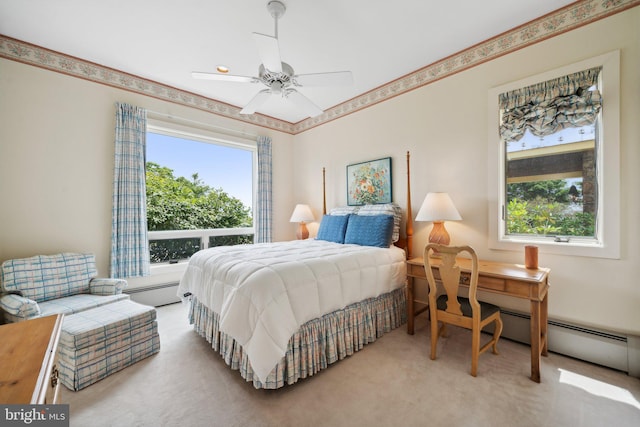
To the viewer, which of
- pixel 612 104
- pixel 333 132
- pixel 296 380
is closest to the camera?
pixel 296 380

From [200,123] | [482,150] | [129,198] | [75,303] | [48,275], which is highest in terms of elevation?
[200,123]

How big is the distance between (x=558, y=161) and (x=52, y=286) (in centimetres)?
483

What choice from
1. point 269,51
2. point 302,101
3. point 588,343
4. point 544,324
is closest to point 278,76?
point 269,51

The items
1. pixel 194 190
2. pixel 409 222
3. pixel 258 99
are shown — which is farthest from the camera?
pixel 194 190

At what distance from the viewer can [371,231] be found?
3.11 m

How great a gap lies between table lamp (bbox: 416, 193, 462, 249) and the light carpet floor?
1.08 m

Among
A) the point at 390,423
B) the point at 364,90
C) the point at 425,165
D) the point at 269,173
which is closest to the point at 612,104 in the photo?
the point at 425,165

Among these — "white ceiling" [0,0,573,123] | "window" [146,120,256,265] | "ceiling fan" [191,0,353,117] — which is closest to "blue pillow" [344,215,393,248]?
"ceiling fan" [191,0,353,117]

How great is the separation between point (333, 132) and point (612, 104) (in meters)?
3.11

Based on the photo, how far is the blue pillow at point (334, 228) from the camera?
3488mm

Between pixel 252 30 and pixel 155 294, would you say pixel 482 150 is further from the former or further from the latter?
pixel 155 294

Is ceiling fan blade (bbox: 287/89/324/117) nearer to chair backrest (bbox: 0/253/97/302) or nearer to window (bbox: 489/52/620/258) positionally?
window (bbox: 489/52/620/258)

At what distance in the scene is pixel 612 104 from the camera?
2.08 metres

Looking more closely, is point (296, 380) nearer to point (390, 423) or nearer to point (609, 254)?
point (390, 423)
